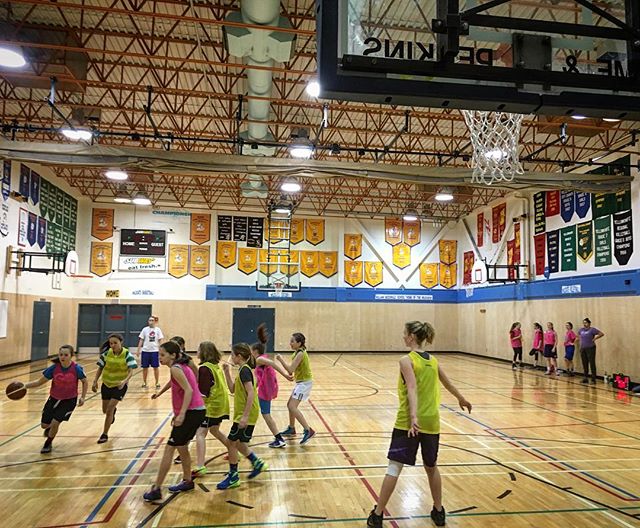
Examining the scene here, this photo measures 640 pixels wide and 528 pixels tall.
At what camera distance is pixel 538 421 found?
9227 mm

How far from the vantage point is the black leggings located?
50.0ft

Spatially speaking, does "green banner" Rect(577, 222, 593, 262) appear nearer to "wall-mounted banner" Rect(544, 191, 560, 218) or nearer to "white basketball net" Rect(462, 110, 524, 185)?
"wall-mounted banner" Rect(544, 191, 560, 218)

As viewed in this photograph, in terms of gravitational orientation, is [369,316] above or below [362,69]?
below

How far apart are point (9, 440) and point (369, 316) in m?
19.3

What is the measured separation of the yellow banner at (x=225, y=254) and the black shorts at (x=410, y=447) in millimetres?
20755

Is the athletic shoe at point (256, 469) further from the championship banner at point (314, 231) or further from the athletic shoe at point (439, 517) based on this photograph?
the championship banner at point (314, 231)

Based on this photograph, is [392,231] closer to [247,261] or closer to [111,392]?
[247,261]

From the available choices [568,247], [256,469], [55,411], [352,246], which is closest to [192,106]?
[352,246]

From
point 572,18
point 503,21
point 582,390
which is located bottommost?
point 582,390

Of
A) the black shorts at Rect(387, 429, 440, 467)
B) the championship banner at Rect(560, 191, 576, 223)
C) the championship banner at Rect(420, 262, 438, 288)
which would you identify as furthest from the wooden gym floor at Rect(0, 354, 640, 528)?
the championship banner at Rect(420, 262, 438, 288)

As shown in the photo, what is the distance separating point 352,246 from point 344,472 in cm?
1987

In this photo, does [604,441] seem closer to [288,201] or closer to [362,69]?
[362,69]

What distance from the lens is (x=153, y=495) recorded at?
5020 millimetres

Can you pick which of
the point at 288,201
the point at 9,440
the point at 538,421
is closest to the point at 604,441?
the point at 538,421
